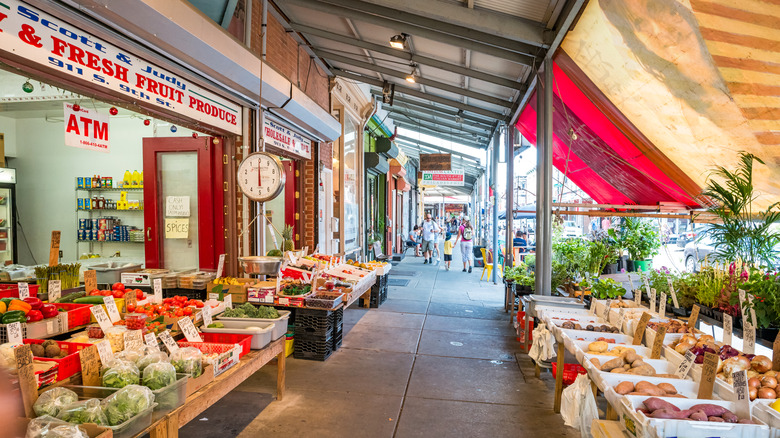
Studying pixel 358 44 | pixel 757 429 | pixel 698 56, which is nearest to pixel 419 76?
pixel 358 44

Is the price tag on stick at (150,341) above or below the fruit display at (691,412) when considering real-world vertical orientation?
above

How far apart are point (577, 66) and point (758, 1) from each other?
2400 millimetres

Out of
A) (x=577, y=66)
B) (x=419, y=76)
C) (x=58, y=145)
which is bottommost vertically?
(x=58, y=145)

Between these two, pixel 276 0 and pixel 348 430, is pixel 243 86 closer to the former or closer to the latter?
pixel 276 0

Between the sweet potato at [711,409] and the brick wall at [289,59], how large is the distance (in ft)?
18.3

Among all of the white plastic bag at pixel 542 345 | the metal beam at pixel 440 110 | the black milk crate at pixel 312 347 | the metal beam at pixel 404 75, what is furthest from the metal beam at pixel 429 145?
the white plastic bag at pixel 542 345

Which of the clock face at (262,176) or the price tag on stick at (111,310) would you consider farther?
the clock face at (262,176)

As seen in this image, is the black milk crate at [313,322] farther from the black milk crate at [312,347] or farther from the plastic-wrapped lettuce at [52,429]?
the plastic-wrapped lettuce at [52,429]

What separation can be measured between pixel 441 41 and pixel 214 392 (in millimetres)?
5006

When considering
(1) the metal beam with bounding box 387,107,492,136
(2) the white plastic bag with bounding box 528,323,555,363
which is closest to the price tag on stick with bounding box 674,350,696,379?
(2) the white plastic bag with bounding box 528,323,555,363

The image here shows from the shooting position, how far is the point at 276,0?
21.1ft

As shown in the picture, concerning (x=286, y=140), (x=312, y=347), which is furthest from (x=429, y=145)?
(x=312, y=347)

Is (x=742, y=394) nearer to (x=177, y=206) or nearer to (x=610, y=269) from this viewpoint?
(x=177, y=206)

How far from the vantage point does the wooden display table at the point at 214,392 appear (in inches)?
99.6
